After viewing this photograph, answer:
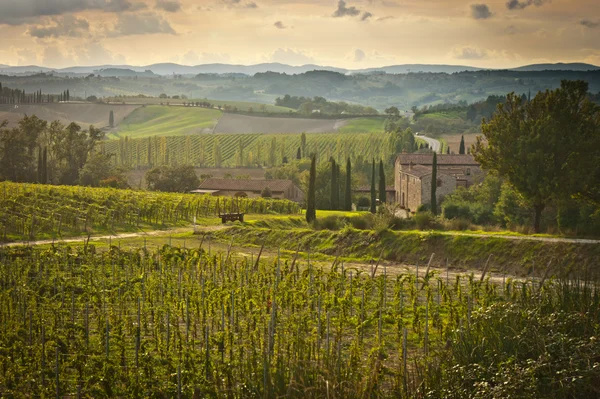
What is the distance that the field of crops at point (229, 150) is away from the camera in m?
123

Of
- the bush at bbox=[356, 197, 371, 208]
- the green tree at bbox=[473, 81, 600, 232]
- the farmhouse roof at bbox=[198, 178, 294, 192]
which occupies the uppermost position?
the green tree at bbox=[473, 81, 600, 232]

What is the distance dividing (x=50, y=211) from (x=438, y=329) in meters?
30.7

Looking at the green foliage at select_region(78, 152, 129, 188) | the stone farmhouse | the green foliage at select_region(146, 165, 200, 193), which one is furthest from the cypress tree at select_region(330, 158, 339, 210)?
the green foliage at select_region(78, 152, 129, 188)

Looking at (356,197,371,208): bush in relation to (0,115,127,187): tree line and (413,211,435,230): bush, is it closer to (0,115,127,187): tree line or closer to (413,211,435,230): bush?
(0,115,127,187): tree line

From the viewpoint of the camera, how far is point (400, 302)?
23141 mm

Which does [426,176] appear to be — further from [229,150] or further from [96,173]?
[229,150]

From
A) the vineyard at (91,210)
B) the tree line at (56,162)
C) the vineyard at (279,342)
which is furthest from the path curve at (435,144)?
the vineyard at (279,342)

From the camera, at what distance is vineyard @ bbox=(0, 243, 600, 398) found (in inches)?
546

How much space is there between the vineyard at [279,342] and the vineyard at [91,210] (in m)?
15.9

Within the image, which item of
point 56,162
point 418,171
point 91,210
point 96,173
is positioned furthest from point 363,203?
point 56,162

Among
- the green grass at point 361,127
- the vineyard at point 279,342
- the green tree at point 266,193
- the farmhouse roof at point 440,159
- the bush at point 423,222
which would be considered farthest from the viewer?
the green grass at point 361,127

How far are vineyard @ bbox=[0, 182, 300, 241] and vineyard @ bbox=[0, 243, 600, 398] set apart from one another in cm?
1587

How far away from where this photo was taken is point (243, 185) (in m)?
75.4

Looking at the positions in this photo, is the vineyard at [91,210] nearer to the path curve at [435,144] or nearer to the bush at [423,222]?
the bush at [423,222]
